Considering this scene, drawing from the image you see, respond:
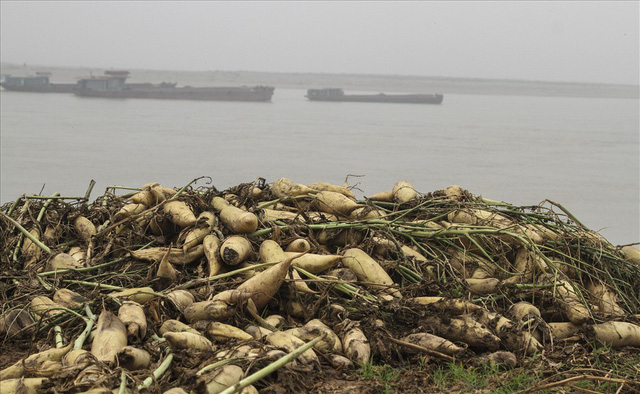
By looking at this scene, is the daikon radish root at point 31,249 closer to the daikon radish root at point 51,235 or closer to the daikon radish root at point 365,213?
the daikon radish root at point 51,235

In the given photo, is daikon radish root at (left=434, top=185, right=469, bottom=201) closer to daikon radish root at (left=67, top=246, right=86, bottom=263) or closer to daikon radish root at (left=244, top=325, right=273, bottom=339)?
daikon radish root at (left=244, top=325, right=273, bottom=339)

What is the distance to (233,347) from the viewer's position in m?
2.83

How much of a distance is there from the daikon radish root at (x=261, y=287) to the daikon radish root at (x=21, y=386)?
0.87 m

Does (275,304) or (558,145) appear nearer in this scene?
(275,304)

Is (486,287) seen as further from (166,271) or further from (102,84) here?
(102,84)

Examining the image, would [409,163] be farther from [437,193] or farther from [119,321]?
[119,321]

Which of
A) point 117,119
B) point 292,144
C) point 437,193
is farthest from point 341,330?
point 117,119

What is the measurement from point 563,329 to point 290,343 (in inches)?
56.7

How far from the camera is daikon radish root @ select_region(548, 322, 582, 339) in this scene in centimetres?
349

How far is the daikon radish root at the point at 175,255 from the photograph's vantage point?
3.76 m

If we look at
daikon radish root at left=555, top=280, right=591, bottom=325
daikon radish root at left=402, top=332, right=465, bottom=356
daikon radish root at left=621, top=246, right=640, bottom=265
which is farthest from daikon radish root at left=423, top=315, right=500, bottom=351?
daikon radish root at left=621, top=246, right=640, bottom=265

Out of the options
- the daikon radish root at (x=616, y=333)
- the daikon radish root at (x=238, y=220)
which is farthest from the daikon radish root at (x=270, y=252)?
the daikon radish root at (x=616, y=333)

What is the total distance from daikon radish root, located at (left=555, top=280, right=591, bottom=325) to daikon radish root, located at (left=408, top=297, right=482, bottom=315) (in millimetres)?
519

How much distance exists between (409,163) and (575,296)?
9.09 metres
